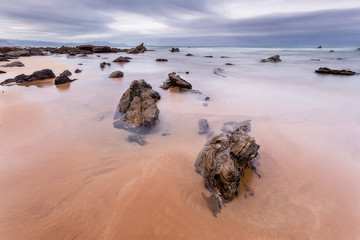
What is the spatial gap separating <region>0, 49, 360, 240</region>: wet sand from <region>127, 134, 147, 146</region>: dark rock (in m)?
0.18

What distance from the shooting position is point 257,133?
16.5 feet

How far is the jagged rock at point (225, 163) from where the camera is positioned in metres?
2.86

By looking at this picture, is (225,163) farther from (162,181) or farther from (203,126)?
(203,126)

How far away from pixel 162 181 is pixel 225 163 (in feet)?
3.99

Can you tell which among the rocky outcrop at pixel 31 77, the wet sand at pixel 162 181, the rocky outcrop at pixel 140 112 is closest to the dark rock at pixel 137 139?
the wet sand at pixel 162 181

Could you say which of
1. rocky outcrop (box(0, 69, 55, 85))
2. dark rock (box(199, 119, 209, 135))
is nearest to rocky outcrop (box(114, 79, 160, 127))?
dark rock (box(199, 119, 209, 135))

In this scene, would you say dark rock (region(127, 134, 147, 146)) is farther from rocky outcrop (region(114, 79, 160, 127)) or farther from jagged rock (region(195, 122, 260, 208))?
jagged rock (region(195, 122, 260, 208))

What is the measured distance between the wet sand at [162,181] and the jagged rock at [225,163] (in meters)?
0.19

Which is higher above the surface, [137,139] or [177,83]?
[177,83]

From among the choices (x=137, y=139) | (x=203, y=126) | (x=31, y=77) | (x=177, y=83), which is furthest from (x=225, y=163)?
(x=31, y=77)

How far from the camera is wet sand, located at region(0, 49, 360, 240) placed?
2.48 meters

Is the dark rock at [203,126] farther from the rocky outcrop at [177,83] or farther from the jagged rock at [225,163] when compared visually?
the rocky outcrop at [177,83]

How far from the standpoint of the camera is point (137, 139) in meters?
4.64

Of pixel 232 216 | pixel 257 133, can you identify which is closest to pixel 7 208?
pixel 232 216
